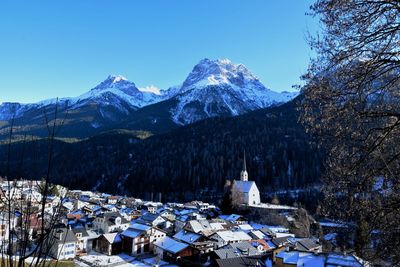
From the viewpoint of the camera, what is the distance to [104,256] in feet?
123

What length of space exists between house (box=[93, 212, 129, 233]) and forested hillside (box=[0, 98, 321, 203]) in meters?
38.6

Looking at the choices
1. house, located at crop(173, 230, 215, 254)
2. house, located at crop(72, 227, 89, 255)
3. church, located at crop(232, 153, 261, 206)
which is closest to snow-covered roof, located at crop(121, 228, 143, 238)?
house, located at crop(72, 227, 89, 255)

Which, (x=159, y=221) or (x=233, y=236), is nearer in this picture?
(x=233, y=236)

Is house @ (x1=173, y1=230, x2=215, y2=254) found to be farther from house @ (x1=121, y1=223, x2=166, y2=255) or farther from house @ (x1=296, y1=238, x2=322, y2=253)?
house @ (x1=296, y1=238, x2=322, y2=253)

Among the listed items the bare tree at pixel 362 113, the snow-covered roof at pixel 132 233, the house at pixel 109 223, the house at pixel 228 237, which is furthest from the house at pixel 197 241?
the bare tree at pixel 362 113

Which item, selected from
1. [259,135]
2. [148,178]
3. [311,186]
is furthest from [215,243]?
[259,135]

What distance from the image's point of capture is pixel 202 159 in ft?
407

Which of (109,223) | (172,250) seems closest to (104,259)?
(172,250)

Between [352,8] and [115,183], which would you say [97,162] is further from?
[352,8]

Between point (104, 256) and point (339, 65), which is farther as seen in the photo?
point (104, 256)

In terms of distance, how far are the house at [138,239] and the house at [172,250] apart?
201cm

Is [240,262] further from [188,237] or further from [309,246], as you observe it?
[188,237]

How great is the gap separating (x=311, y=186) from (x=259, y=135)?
5589cm

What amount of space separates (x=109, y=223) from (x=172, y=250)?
15679mm
